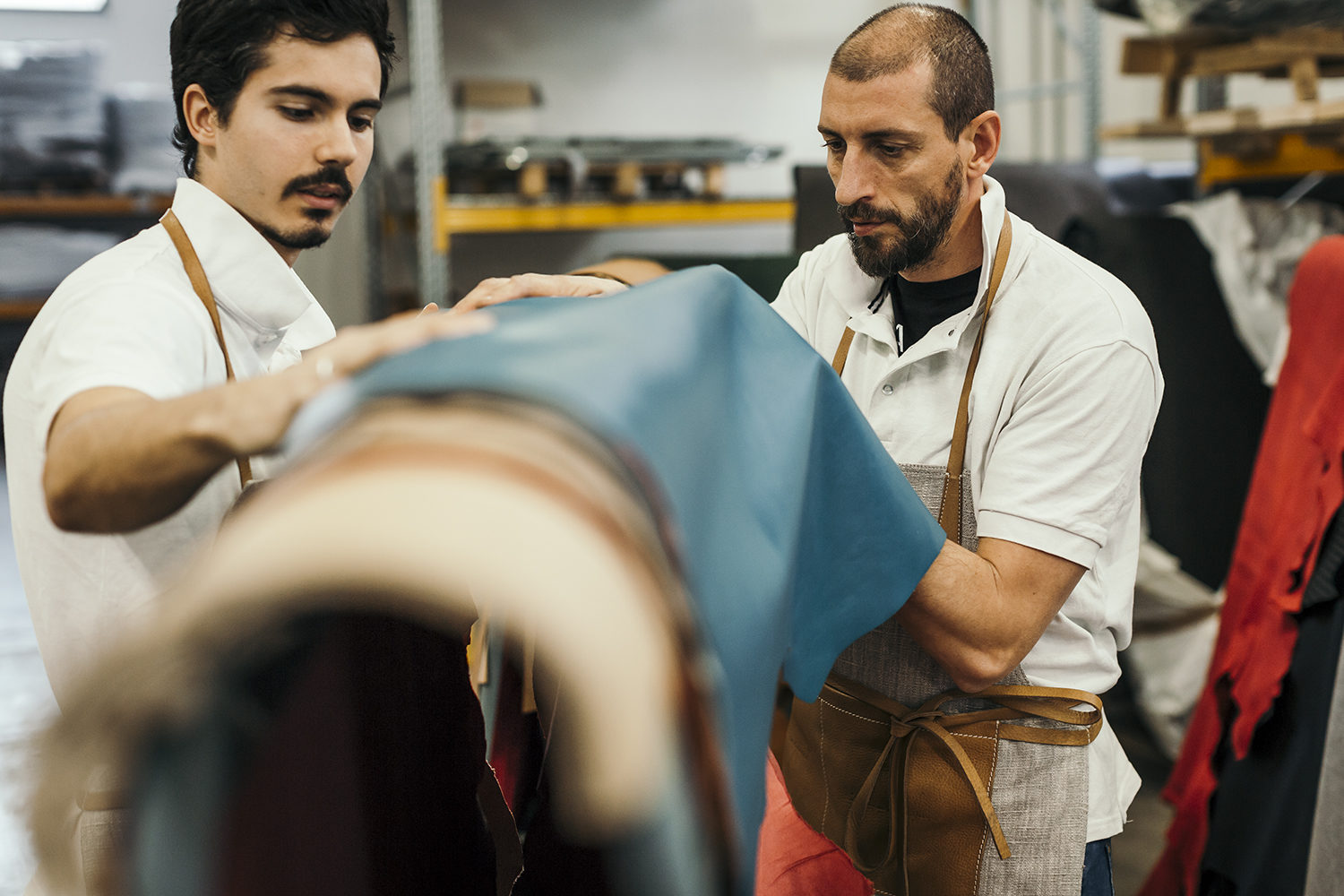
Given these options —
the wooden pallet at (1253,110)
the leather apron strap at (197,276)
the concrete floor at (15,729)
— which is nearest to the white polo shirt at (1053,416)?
the leather apron strap at (197,276)

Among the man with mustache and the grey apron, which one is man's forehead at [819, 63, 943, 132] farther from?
the man with mustache

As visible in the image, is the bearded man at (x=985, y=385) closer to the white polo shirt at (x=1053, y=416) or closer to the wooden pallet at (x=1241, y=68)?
the white polo shirt at (x=1053, y=416)

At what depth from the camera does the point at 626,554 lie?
0.36m

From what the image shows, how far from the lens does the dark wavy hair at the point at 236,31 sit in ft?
2.91

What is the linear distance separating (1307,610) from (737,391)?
1499mm

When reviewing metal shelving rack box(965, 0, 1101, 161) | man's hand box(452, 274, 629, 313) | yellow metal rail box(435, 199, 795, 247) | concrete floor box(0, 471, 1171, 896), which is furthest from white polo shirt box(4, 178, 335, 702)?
metal shelving rack box(965, 0, 1101, 161)

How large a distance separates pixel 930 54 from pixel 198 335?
836 millimetres

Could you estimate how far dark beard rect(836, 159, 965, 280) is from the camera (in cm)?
115

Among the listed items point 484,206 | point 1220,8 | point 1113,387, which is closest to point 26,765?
point 1113,387

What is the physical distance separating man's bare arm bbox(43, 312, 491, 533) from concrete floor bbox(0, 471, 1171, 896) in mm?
1207

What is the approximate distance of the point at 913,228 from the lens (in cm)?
115

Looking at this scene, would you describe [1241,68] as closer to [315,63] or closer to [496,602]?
[315,63]

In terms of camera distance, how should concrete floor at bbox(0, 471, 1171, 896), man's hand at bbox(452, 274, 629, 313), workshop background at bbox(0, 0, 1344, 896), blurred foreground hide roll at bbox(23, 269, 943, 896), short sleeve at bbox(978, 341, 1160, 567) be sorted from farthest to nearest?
1. workshop background at bbox(0, 0, 1344, 896)
2. concrete floor at bbox(0, 471, 1171, 896)
3. short sleeve at bbox(978, 341, 1160, 567)
4. man's hand at bbox(452, 274, 629, 313)
5. blurred foreground hide roll at bbox(23, 269, 943, 896)

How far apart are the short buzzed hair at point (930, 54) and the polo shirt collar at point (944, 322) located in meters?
0.10
